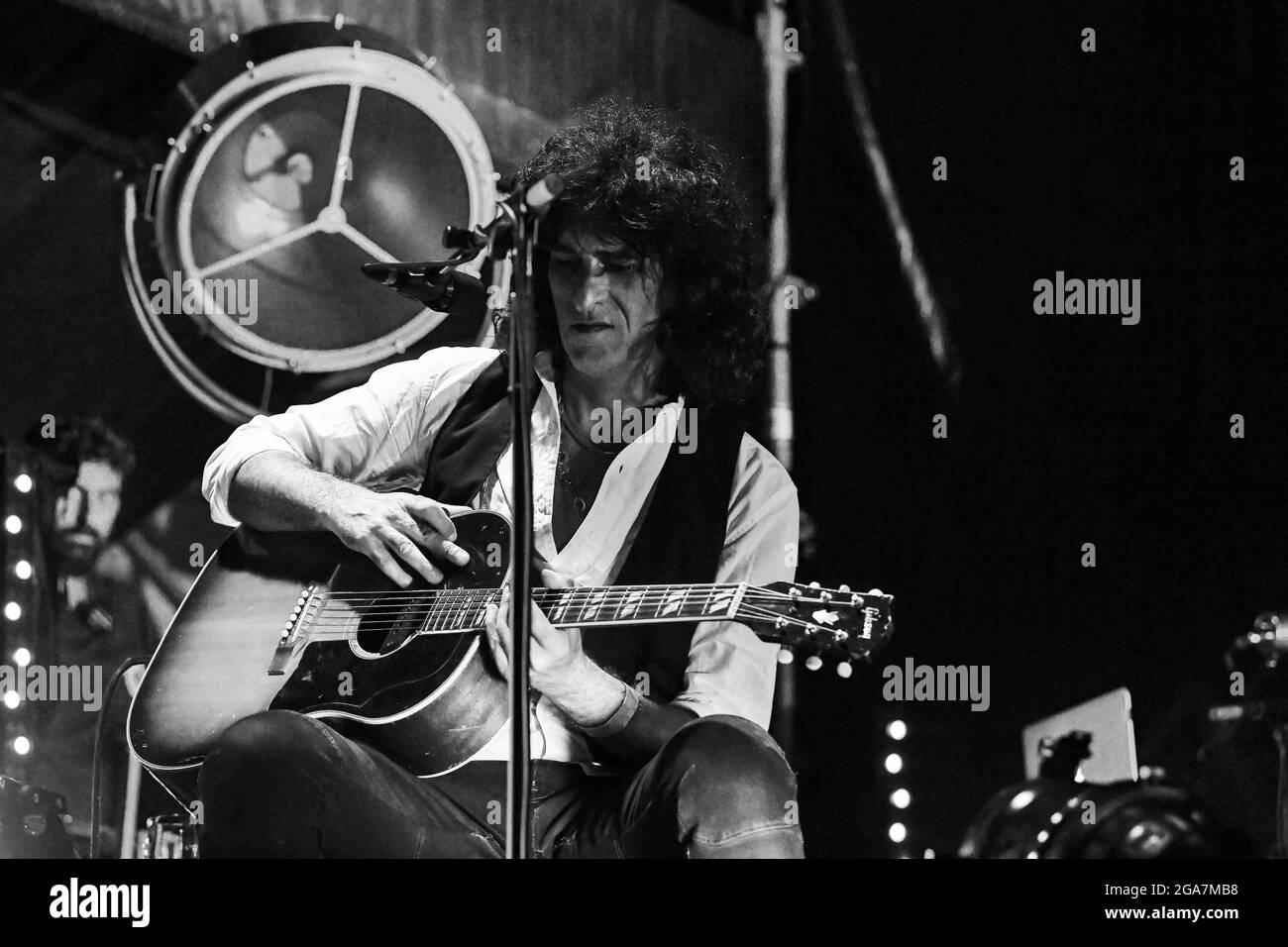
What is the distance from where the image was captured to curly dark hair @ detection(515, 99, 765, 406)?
9.70 feet

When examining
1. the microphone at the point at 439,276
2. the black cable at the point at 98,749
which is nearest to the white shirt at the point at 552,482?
the black cable at the point at 98,749

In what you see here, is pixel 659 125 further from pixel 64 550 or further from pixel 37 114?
pixel 64 550

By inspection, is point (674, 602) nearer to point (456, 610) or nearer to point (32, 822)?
point (456, 610)

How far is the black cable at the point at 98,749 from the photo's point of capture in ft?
9.66

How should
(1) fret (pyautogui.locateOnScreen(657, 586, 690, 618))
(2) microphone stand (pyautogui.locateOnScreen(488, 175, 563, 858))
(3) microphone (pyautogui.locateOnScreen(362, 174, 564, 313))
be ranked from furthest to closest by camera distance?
(1) fret (pyautogui.locateOnScreen(657, 586, 690, 618)) < (3) microphone (pyautogui.locateOnScreen(362, 174, 564, 313)) < (2) microphone stand (pyautogui.locateOnScreen(488, 175, 563, 858))

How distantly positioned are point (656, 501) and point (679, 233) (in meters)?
0.56

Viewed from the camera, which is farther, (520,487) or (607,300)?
(607,300)

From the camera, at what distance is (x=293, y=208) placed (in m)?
3.09

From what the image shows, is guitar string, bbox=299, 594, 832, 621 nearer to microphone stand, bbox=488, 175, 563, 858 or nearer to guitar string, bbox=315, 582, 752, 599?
guitar string, bbox=315, 582, 752, 599

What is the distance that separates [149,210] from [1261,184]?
7.85 ft

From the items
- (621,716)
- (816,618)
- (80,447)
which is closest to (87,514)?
(80,447)

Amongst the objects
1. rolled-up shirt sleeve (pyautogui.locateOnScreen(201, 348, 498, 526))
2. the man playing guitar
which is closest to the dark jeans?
the man playing guitar

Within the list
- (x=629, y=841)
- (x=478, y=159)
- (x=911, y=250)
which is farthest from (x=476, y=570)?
(x=911, y=250)

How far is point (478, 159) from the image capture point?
3088 millimetres
